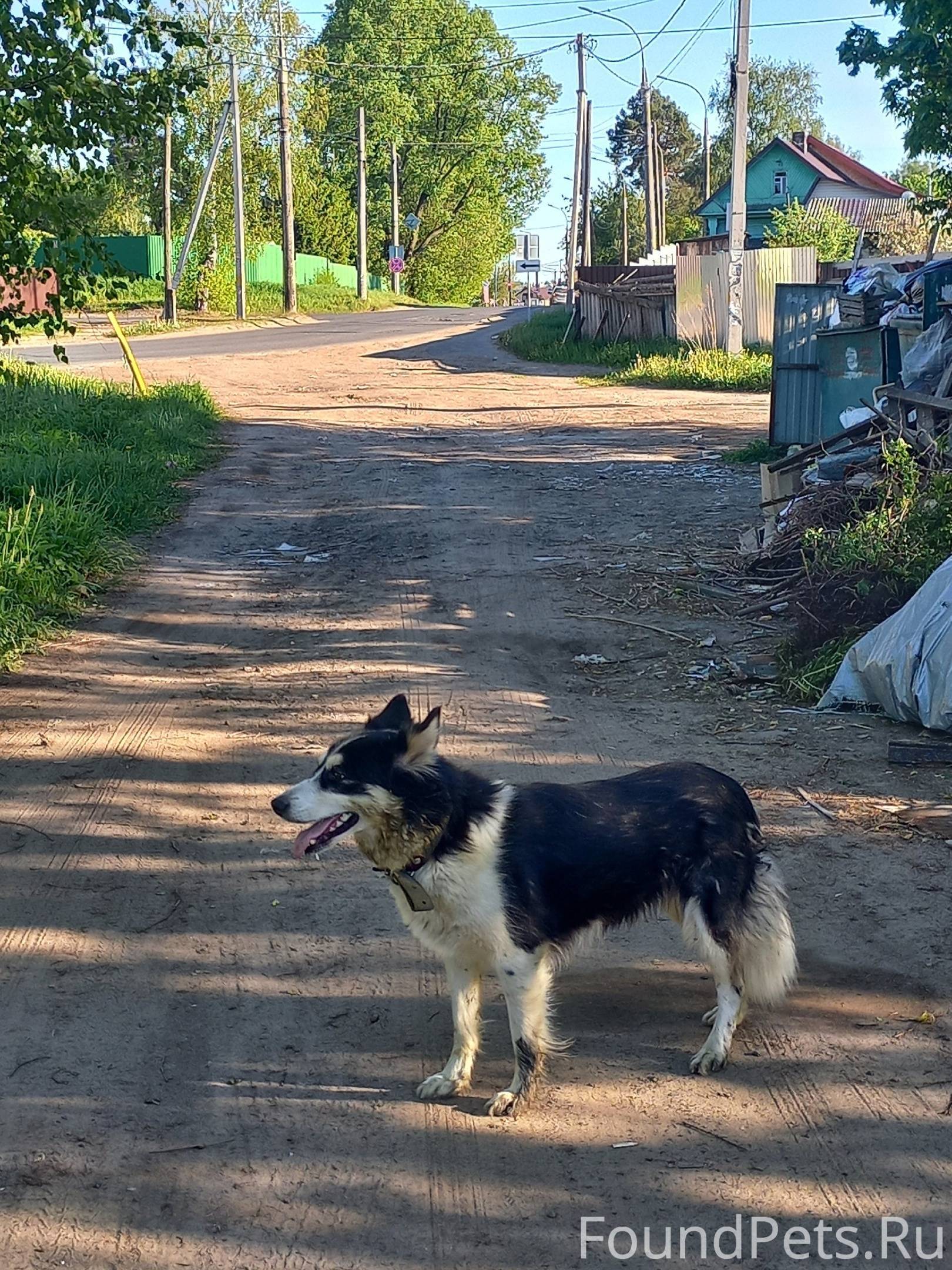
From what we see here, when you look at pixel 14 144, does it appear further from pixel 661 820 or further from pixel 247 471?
pixel 247 471

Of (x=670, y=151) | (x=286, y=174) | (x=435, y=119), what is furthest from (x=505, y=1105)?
(x=670, y=151)

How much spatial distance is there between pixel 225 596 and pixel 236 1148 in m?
6.69

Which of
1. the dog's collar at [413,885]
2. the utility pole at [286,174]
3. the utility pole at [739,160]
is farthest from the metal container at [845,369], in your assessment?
the utility pole at [286,174]

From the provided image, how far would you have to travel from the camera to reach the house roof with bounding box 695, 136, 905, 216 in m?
66.6

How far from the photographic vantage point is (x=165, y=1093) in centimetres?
371

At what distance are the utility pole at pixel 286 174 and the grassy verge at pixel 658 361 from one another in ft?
50.6

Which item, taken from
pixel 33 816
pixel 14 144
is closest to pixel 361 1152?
pixel 33 816

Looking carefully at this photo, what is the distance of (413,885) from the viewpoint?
141 inches

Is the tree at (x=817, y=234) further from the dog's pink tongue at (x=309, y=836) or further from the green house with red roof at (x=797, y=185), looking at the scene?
the dog's pink tongue at (x=309, y=836)

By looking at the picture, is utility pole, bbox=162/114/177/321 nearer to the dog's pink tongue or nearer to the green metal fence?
the green metal fence

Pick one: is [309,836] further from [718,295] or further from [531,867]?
[718,295]

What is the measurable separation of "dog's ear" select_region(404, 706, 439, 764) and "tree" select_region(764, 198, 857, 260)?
35.7 metres

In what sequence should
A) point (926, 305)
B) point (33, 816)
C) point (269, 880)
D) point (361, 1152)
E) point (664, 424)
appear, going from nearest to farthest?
point (361, 1152) < point (269, 880) < point (33, 816) < point (926, 305) < point (664, 424)

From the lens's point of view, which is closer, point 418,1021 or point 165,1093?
point 165,1093
